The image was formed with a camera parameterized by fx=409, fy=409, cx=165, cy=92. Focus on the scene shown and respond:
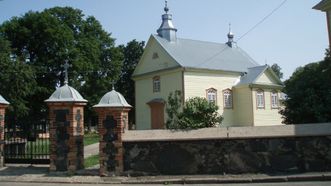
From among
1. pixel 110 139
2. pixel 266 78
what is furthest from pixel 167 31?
pixel 110 139

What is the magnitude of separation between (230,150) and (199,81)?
1994 centimetres

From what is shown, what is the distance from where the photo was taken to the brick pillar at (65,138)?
41.9ft

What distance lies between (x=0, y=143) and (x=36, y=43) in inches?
947

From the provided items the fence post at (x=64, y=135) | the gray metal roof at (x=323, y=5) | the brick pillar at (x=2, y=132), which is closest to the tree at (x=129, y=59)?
the gray metal roof at (x=323, y=5)

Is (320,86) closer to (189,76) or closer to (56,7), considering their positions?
(189,76)

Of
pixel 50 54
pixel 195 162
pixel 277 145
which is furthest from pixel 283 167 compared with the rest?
pixel 50 54

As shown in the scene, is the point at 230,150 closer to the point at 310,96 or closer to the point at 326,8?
the point at 310,96

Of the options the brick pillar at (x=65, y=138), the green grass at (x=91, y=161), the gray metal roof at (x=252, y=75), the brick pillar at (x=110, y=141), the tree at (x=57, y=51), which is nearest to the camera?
the brick pillar at (x=110, y=141)

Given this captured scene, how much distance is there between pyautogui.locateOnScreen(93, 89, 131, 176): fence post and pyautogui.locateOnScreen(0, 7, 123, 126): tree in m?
23.6

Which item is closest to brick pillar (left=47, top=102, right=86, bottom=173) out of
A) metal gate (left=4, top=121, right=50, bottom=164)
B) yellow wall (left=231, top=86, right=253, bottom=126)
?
metal gate (left=4, top=121, right=50, bottom=164)

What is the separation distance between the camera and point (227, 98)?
110 feet

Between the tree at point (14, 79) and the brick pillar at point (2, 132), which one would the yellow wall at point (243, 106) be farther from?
the brick pillar at point (2, 132)

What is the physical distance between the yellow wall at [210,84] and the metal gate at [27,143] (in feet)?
54.4

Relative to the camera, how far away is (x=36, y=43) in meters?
37.3
